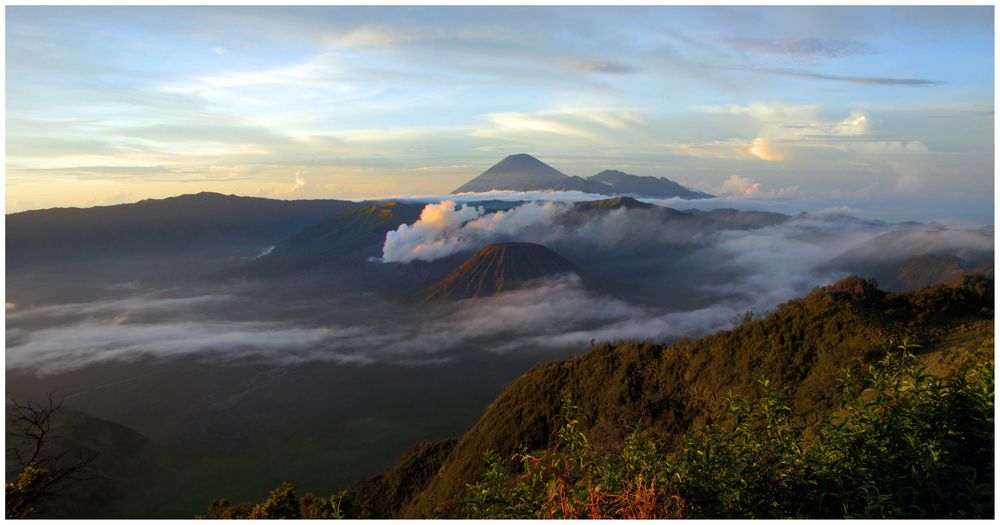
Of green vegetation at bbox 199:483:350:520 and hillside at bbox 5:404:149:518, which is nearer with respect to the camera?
green vegetation at bbox 199:483:350:520

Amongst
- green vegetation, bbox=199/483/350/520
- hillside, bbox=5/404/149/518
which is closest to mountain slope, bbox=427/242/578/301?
hillside, bbox=5/404/149/518

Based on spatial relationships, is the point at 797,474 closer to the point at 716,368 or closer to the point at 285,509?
the point at 285,509

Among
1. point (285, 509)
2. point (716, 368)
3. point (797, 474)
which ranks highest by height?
point (797, 474)

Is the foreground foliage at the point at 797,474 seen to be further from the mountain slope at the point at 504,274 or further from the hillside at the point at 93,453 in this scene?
the mountain slope at the point at 504,274

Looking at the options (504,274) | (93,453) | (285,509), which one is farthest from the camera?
(504,274)

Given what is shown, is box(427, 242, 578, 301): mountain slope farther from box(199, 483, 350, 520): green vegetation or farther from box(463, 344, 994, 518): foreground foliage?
box(463, 344, 994, 518): foreground foliage

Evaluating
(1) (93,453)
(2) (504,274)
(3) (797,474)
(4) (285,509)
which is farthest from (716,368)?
(2) (504,274)

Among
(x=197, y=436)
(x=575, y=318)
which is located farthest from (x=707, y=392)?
(x=575, y=318)
